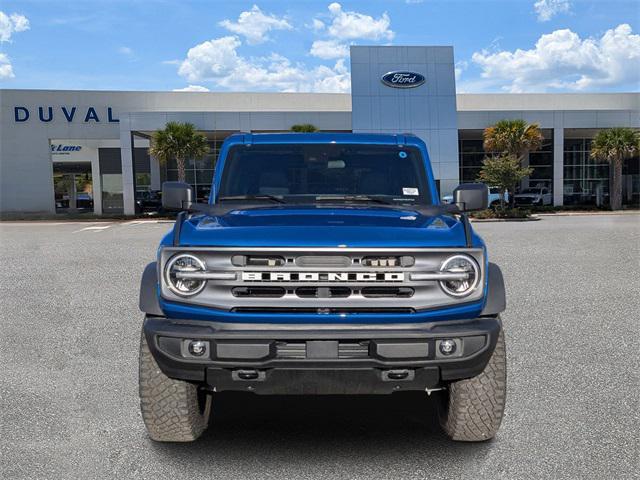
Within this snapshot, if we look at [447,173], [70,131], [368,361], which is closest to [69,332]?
[368,361]

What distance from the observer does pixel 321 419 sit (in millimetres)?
4398

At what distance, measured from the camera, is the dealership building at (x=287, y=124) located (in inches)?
1444

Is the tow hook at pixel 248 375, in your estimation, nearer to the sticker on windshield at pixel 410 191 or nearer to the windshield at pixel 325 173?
the windshield at pixel 325 173

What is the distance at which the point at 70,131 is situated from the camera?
136ft

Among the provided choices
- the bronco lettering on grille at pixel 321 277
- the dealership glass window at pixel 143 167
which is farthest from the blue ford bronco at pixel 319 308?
the dealership glass window at pixel 143 167

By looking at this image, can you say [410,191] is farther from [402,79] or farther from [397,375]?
[402,79]

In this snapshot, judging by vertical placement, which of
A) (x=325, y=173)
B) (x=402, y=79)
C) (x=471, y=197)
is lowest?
(x=471, y=197)

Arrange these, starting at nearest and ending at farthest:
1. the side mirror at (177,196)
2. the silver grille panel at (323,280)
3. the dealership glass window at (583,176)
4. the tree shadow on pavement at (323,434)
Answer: the silver grille panel at (323,280)
the tree shadow on pavement at (323,434)
the side mirror at (177,196)
the dealership glass window at (583,176)

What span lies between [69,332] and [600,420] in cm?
567

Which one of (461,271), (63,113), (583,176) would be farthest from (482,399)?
(583,176)

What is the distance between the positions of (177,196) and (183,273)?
4.22 feet

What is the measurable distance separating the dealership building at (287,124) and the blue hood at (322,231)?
103 feet

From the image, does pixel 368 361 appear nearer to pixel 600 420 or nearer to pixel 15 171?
pixel 600 420

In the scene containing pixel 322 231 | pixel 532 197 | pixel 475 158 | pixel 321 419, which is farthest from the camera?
pixel 475 158
